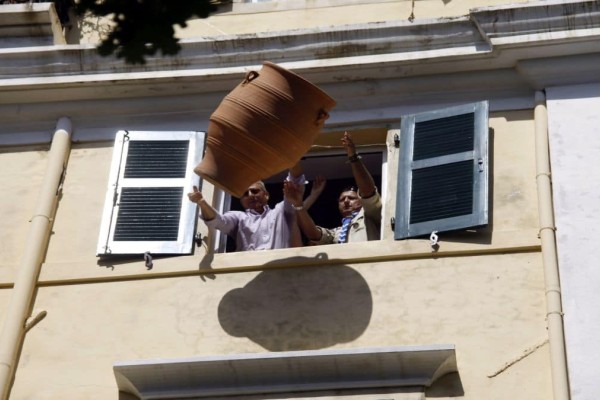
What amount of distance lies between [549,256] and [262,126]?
6.53 ft

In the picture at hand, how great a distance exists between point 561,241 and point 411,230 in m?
1.03

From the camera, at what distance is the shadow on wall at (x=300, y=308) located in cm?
1111

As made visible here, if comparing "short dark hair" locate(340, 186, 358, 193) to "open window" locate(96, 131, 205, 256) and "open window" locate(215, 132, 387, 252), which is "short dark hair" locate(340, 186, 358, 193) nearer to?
"open window" locate(215, 132, 387, 252)

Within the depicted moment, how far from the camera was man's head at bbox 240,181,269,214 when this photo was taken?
12.3 metres

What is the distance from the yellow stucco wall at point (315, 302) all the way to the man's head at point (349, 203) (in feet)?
3.06

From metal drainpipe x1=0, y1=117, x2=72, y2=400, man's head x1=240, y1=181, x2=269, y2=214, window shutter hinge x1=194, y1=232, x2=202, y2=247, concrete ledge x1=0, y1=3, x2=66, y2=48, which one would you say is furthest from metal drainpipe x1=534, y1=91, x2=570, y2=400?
concrete ledge x1=0, y1=3, x2=66, y2=48

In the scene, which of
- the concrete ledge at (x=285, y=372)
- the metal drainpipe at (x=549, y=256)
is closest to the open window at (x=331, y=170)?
the metal drainpipe at (x=549, y=256)

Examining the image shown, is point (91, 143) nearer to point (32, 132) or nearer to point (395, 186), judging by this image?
point (32, 132)

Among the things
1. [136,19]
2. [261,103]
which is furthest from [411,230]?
[136,19]

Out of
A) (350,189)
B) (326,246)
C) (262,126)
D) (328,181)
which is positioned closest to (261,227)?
(326,246)

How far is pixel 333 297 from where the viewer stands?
37.0 ft

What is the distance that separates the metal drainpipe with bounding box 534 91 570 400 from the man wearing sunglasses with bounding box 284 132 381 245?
116 cm

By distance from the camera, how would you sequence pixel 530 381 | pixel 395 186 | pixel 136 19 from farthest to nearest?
pixel 136 19 → pixel 395 186 → pixel 530 381

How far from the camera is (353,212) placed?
489 inches
